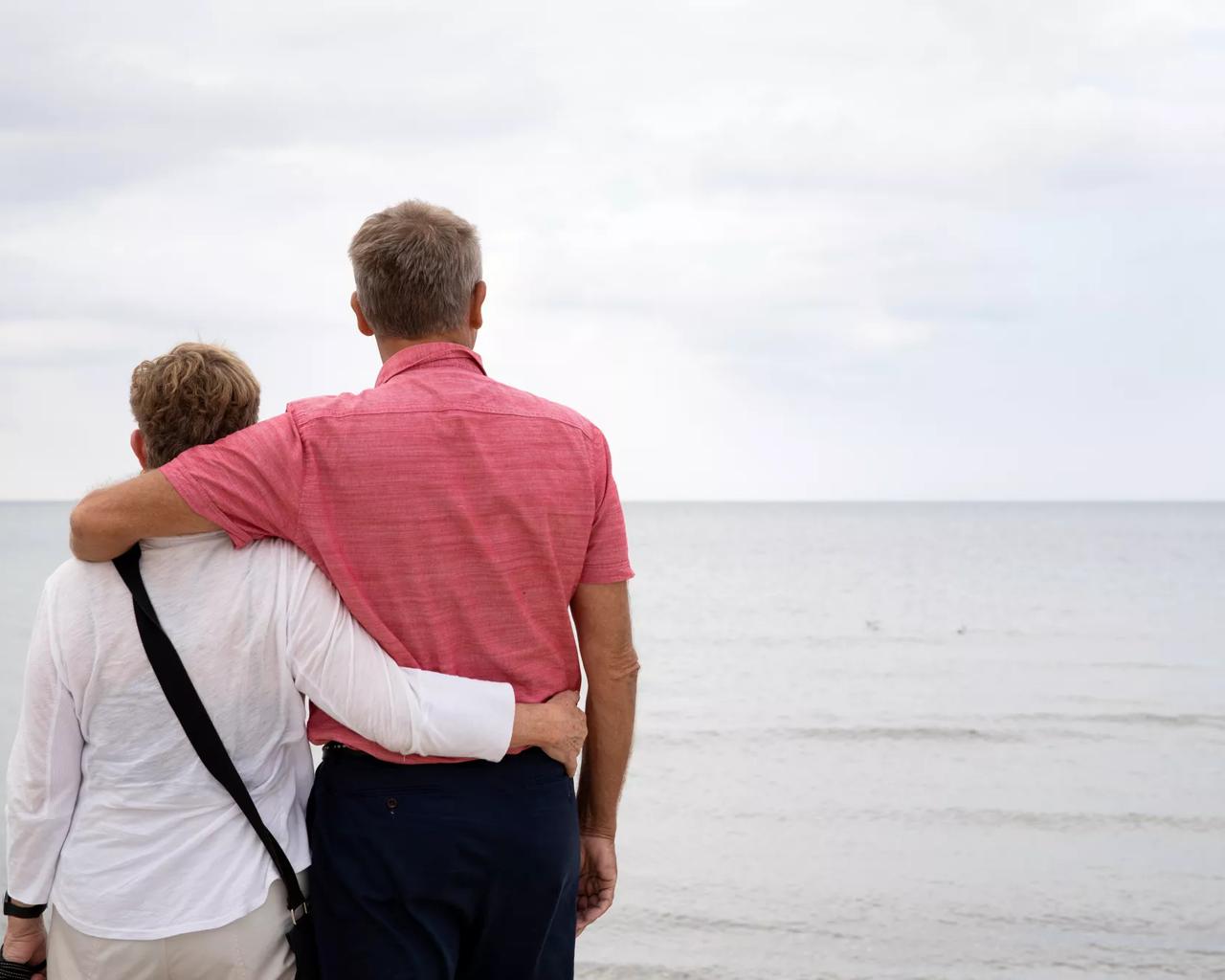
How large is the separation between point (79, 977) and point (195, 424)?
955 millimetres

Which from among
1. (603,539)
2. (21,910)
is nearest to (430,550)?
(603,539)

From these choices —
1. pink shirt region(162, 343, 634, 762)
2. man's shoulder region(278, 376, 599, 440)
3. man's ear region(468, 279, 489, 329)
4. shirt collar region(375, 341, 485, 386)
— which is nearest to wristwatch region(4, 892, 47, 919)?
pink shirt region(162, 343, 634, 762)

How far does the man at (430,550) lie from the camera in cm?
196

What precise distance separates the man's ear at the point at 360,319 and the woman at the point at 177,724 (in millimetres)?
277

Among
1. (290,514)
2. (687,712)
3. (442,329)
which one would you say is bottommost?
(687,712)

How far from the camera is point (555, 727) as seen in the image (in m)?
2.11

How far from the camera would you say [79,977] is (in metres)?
2.01

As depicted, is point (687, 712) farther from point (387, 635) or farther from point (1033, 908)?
point (387, 635)

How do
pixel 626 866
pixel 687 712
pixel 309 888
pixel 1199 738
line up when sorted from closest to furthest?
pixel 309 888 → pixel 626 866 → pixel 1199 738 → pixel 687 712

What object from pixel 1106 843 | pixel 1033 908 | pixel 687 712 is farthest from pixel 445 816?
pixel 687 712

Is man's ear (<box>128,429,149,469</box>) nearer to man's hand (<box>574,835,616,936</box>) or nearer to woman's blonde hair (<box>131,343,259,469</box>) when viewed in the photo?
woman's blonde hair (<box>131,343,259,469</box>)

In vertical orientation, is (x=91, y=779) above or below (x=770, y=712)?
above

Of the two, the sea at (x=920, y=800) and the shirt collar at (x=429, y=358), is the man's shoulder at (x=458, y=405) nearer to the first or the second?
the shirt collar at (x=429, y=358)

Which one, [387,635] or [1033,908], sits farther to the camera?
[1033,908]
